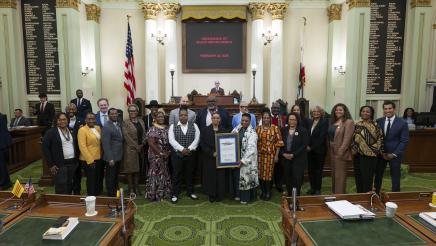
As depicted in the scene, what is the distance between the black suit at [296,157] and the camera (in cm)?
463

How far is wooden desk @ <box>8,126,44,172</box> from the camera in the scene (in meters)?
6.71

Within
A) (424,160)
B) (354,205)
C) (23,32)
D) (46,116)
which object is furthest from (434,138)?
(23,32)

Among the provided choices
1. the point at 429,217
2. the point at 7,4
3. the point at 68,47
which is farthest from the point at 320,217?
the point at 7,4

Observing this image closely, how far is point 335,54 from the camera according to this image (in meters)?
9.76

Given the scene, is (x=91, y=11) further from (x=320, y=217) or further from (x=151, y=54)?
(x=320, y=217)

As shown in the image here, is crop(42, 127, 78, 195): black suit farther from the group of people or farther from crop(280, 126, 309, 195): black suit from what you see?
crop(280, 126, 309, 195): black suit

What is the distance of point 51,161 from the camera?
4113 mm

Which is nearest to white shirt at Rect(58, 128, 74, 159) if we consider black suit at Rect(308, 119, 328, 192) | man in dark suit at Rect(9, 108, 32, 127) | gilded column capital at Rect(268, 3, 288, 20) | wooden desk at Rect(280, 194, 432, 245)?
wooden desk at Rect(280, 194, 432, 245)

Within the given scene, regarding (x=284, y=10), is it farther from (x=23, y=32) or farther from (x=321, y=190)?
(x=23, y=32)

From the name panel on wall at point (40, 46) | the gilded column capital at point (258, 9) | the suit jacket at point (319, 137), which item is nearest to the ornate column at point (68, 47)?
the name panel on wall at point (40, 46)

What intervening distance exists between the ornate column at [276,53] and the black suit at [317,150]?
5063 mm

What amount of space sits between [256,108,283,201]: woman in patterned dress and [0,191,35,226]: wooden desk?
10.3ft

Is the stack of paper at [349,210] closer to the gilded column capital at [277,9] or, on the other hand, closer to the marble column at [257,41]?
the marble column at [257,41]

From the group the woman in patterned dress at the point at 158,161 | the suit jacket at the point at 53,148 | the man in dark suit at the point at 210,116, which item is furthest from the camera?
the man in dark suit at the point at 210,116
